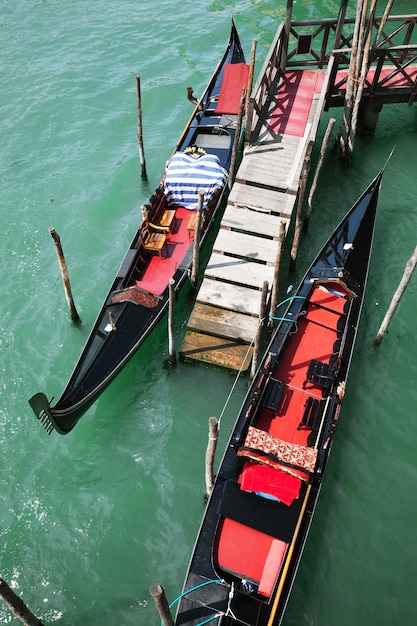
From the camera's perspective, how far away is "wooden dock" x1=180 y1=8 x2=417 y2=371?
9.41 meters

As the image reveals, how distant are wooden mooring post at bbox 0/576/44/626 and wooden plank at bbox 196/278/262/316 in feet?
19.1

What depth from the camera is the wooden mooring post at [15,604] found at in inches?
207

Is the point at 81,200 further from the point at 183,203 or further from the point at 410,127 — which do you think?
the point at 410,127

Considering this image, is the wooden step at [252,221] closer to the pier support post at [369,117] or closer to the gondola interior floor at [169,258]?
the gondola interior floor at [169,258]

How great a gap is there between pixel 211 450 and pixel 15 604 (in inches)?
115

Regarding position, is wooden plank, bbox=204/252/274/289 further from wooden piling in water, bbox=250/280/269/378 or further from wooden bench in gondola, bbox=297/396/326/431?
wooden bench in gondola, bbox=297/396/326/431

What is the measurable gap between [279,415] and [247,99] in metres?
A: 7.20

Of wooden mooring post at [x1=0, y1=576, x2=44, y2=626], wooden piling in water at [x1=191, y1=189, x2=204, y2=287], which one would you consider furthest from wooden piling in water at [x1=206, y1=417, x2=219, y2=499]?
wooden piling in water at [x1=191, y1=189, x2=204, y2=287]

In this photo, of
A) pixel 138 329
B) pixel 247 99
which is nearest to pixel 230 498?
pixel 138 329

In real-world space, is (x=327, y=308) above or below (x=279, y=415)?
above

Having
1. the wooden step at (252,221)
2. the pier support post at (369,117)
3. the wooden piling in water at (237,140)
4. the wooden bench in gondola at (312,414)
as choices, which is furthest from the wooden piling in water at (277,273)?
the pier support post at (369,117)

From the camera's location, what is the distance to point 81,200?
1291 centimetres


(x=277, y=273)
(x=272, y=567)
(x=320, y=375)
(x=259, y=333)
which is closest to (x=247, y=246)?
(x=277, y=273)

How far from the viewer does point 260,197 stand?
35.5 ft
